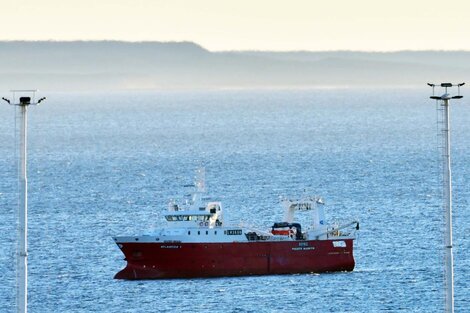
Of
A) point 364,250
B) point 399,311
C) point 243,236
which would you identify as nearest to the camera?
point 399,311

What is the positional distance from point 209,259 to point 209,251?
59cm

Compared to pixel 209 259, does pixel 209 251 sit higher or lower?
higher

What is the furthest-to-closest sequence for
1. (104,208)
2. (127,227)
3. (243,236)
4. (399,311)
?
(104,208) → (127,227) → (243,236) → (399,311)

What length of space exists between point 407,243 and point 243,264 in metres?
20.1

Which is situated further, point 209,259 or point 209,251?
point 209,251

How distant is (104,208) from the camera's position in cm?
18175

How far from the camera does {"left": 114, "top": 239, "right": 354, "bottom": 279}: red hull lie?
446 feet

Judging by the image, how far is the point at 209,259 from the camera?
446 feet

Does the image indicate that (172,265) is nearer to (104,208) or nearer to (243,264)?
(243,264)

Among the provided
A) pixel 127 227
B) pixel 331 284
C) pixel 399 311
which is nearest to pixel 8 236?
pixel 127 227

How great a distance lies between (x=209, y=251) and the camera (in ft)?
446

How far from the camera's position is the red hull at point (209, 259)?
13588cm

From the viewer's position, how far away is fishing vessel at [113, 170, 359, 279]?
446 feet

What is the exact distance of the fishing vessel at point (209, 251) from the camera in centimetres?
13588
